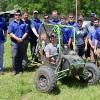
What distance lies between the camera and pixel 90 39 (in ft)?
38.0

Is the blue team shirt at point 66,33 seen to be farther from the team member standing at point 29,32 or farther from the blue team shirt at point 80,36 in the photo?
Answer: the team member standing at point 29,32

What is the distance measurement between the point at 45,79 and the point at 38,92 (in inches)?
14.8

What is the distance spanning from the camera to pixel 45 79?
9609 millimetres

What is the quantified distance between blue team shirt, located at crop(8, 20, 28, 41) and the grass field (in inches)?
51.0

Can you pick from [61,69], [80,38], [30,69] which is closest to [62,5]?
[30,69]

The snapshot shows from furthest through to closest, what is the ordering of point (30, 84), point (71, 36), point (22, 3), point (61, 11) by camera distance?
point (22, 3) < point (61, 11) < point (71, 36) < point (30, 84)

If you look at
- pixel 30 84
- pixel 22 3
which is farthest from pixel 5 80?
pixel 22 3

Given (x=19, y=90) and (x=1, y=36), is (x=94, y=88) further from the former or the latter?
(x=1, y=36)

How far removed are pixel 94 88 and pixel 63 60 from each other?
112 centimetres

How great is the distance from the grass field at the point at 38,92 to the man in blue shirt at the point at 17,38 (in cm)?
55

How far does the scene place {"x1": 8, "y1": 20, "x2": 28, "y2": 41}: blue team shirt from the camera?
11352 millimetres

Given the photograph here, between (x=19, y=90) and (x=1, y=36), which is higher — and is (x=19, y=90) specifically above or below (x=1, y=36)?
below

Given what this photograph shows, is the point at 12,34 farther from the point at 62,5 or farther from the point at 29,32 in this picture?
the point at 62,5

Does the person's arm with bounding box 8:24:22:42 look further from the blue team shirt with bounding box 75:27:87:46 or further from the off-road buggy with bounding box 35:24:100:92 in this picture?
the blue team shirt with bounding box 75:27:87:46
